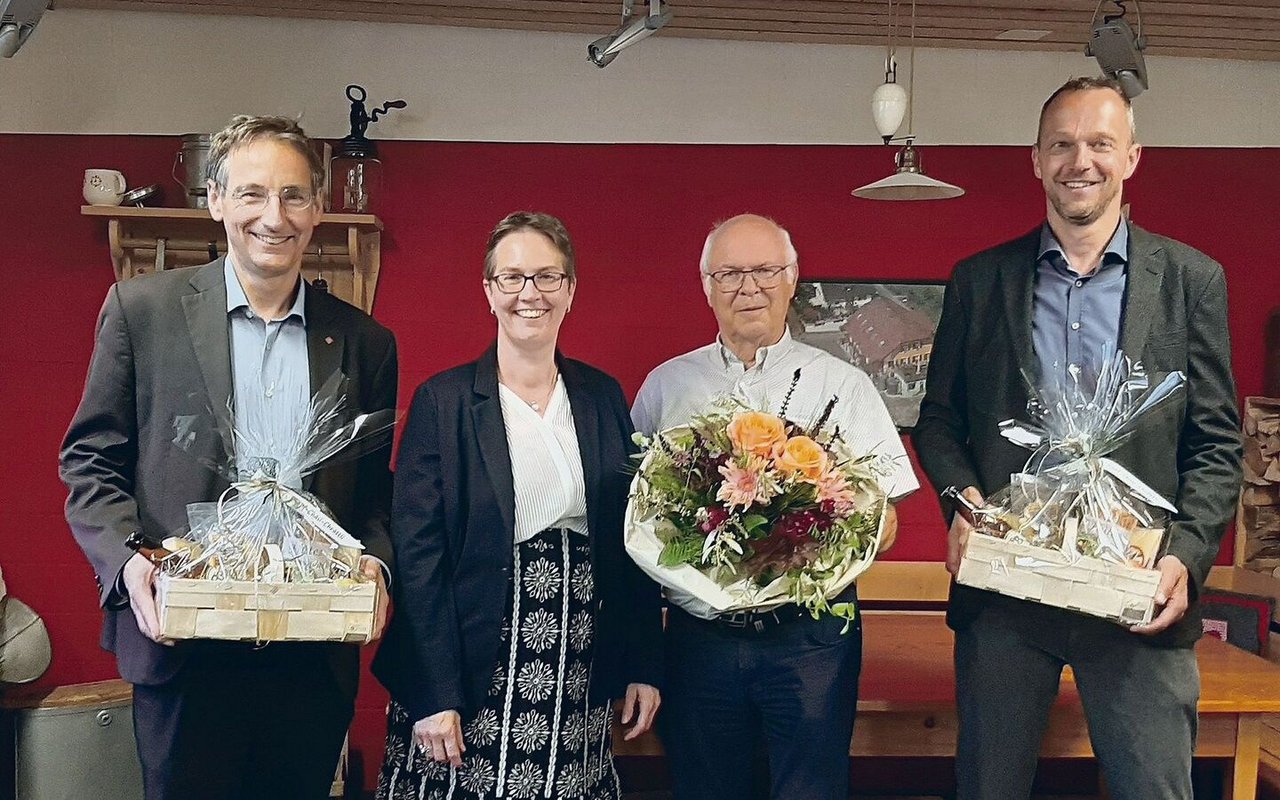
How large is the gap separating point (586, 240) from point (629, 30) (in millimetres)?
Result: 1194

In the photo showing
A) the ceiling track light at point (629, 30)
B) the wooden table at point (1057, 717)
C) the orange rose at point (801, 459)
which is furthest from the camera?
the ceiling track light at point (629, 30)

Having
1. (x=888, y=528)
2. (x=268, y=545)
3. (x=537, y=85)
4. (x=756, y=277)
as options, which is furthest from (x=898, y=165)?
(x=268, y=545)

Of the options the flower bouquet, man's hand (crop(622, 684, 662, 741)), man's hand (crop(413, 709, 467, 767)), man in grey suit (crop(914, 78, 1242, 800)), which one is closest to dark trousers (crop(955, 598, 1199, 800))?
man in grey suit (crop(914, 78, 1242, 800))

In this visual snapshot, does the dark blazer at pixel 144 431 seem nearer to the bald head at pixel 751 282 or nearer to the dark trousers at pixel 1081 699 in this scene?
the bald head at pixel 751 282

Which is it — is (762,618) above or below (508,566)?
below

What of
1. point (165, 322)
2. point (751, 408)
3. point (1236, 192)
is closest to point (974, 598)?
point (751, 408)

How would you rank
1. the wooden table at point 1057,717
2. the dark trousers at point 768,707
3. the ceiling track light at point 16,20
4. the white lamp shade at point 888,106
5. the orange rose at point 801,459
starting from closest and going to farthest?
the orange rose at point 801,459
the dark trousers at point 768,707
the wooden table at point 1057,717
the ceiling track light at point 16,20
the white lamp shade at point 888,106

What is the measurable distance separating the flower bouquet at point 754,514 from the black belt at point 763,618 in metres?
0.11

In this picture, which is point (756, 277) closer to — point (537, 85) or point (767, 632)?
point (767, 632)

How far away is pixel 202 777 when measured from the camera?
2.09 meters

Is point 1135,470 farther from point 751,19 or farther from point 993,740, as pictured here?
point 751,19

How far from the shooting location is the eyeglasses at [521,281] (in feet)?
7.64

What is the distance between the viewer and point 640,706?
244cm

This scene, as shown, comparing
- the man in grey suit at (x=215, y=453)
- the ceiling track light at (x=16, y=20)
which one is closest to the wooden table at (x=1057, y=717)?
the man in grey suit at (x=215, y=453)
